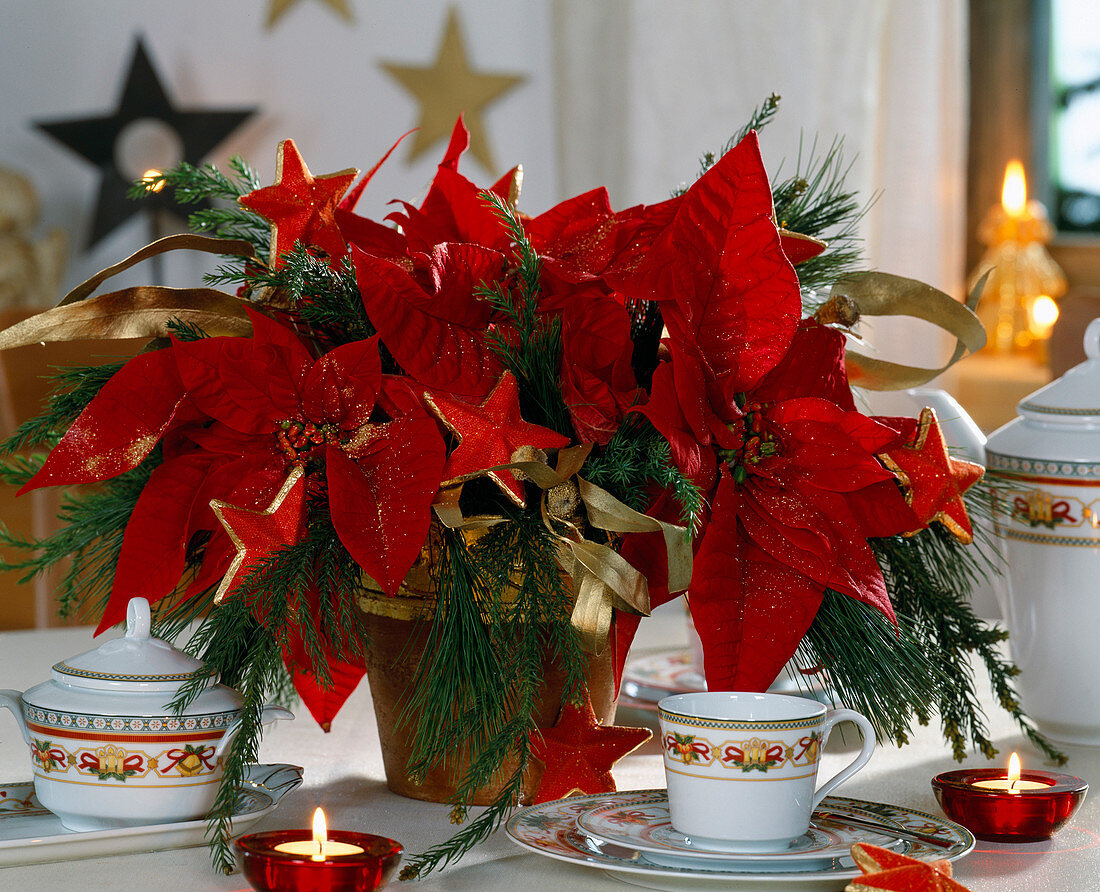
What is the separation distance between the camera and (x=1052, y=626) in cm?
62

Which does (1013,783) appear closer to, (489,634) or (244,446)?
(489,634)

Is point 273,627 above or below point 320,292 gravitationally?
below

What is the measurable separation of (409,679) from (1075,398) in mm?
345

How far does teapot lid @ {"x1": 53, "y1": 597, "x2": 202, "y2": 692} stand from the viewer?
45 centimetres

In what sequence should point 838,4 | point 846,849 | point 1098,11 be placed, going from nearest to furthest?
point 846,849 < point 838,4 < point 1098,11

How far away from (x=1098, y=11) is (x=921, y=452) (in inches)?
105

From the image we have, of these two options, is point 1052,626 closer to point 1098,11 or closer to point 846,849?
point 846,849

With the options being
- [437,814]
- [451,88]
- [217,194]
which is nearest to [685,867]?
[437,814]

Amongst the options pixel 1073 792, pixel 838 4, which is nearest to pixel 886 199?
pixel 838 4

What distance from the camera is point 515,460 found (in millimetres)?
447

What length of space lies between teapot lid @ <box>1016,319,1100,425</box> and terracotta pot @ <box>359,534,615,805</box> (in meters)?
0.26

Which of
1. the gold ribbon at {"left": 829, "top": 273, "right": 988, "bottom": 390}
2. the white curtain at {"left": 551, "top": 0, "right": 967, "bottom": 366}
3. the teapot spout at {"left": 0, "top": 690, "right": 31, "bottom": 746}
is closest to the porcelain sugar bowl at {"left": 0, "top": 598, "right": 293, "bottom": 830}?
the teapot spout at {"left": 0, "top": 690, "right": 31, "bottom": 746}

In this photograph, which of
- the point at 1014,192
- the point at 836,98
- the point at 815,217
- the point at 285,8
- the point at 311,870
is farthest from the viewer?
the point at 285,8

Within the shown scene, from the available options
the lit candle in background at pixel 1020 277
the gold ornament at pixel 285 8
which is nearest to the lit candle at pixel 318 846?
the lit candle in background at pixel 1020 277
